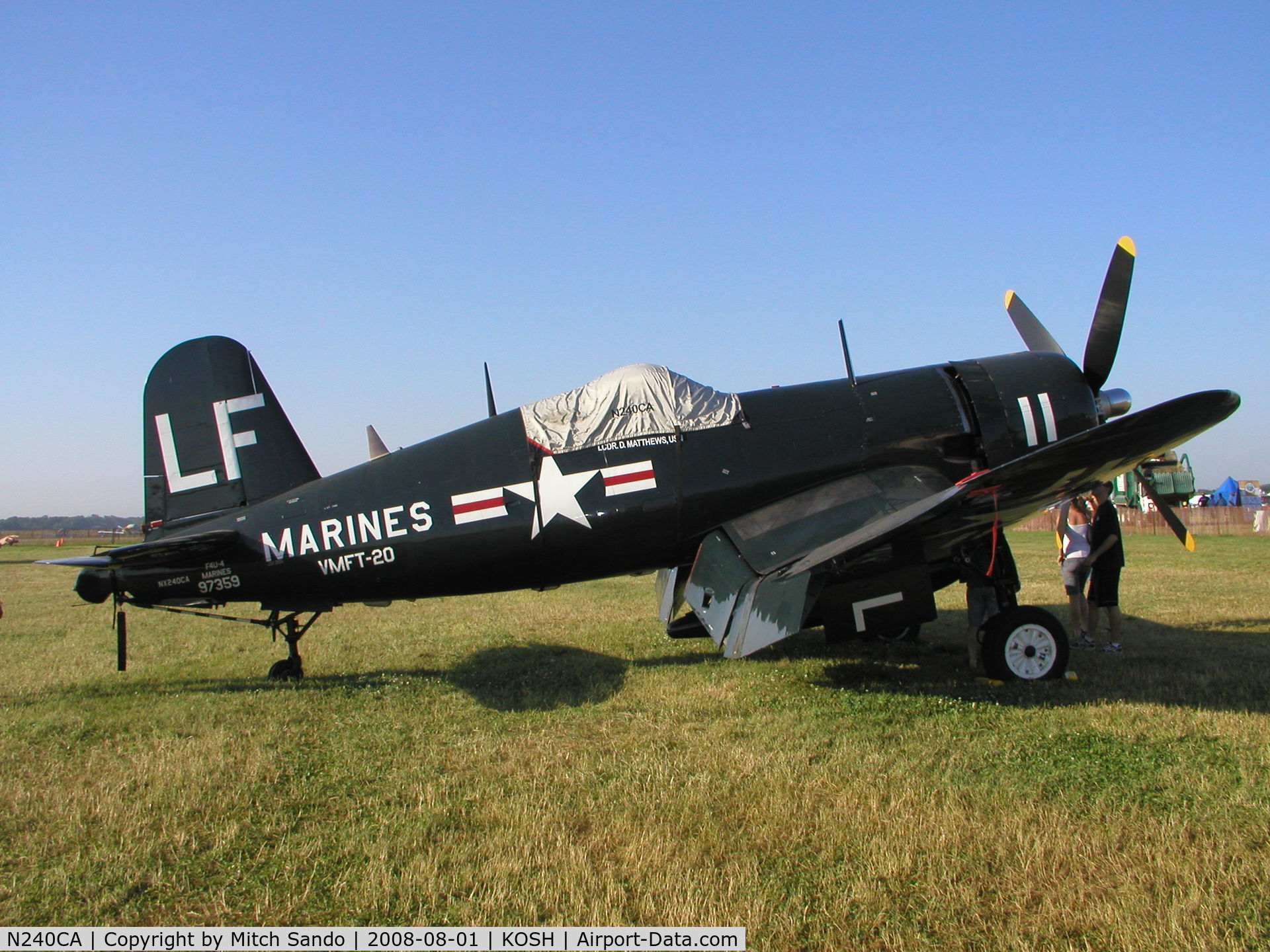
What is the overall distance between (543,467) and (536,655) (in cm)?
233

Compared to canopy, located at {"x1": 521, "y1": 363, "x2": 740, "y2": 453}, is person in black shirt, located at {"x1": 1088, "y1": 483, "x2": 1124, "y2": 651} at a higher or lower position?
lower

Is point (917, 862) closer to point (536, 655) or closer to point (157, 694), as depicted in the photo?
point (536, 655)

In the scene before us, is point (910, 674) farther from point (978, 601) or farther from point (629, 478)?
point (629, 478)

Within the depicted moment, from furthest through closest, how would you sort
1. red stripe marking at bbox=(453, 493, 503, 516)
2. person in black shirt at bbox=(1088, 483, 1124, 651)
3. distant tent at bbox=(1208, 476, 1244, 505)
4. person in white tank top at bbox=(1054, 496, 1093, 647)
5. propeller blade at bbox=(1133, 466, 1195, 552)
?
distant tent at bbox=(1208, 476, 1244, 505), person in white tank top at bbox=(1054, 496, 1093, 647), person in black shirt at bbox=(1088, 483, 1124, 651), propeller blade at bbox=(1133, 466, 1195, 552), red stripe marking at bbox=(453, 493, 503, 516)

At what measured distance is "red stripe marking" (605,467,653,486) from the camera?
6.54 meters

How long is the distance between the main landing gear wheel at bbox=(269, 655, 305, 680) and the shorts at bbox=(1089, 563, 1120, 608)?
7580mm

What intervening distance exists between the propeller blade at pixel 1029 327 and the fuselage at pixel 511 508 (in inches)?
103

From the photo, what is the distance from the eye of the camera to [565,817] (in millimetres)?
3748

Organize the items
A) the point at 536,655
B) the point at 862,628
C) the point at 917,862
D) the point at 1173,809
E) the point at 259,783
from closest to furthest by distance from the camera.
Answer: the point at 917,862 → the point at 1173,809 → the point at 259,783 → the point at 862,628 → the point at 536,655

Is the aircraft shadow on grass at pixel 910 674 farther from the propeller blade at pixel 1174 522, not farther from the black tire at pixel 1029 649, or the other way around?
the propeller blade at pixel 1174 522

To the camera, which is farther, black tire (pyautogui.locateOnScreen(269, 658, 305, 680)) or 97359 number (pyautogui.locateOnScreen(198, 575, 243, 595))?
black tire (pyautogui.locateOnScreen(269, 658, 305, 680))

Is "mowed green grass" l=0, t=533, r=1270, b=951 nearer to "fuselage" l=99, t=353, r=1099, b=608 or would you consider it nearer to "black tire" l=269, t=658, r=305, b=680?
"black tire" l=269, t=658, r=305, b=680

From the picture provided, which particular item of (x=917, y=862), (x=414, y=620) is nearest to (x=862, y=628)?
(x=917, y=862)

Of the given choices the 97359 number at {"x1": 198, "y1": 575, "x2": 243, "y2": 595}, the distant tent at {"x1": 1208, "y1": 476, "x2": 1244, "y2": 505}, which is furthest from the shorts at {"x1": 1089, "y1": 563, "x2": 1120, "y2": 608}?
the distant tent at {"x1": 1208, "y1": 476, "x2": 1244, "y2": 505}
